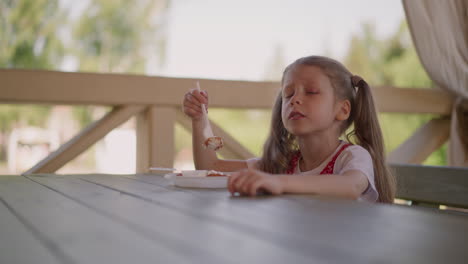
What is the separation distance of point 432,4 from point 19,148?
7.52 meters

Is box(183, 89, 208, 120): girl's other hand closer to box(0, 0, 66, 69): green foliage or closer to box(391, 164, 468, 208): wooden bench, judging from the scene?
box(391, 164, 468, 208): wooden bench

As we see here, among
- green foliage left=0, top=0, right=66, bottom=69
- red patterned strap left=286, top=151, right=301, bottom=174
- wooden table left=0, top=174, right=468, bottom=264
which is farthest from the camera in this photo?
green foliage left=0, top=0, right=66, bottom=69

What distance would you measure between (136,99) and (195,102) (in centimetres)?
63

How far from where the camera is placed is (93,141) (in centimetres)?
191

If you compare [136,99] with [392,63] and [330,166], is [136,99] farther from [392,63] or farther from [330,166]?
[392,63]

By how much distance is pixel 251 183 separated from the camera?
0.74 m

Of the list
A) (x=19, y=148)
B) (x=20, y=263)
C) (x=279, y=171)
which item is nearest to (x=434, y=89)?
(x=279, y=171)

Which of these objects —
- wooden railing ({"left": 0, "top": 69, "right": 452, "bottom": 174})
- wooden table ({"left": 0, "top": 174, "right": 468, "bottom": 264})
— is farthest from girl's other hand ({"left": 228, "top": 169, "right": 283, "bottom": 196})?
wooden railing ({"left": 0, "top": 69, "right": 452, "bottom": 174})

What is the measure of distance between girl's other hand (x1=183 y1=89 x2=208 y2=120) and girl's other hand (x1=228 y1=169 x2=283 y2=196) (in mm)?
591

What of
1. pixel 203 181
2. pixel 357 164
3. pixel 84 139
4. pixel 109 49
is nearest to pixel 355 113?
pixel 357 164

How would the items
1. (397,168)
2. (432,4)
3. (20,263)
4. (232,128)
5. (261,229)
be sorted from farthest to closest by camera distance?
(232,128)
(432,4)
(397,168)
(261,229)
(20,263)

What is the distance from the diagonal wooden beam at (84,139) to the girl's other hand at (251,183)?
125 centimetres

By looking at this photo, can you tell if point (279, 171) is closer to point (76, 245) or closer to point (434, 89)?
point (76, 245)

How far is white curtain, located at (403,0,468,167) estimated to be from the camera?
7.83ft
